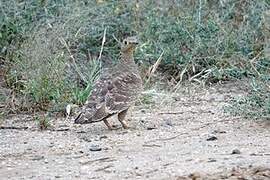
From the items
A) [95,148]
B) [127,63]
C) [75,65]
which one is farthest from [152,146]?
[75,65]

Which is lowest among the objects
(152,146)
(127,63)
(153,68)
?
(152,146)

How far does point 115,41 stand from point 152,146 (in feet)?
12.7

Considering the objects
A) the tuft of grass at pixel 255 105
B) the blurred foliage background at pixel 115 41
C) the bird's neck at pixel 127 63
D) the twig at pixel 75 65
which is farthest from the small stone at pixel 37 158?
the twig at pixel 75 65

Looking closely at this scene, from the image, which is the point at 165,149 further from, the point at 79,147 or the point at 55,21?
the point at 55,21

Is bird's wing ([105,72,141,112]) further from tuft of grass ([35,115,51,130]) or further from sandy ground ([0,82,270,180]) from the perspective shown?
tuft of grass ([35,115,51,130])

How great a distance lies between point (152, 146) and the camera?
25.2 ft

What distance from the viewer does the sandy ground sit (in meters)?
6.62

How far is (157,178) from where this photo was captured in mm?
6336

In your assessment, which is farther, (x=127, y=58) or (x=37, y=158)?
(x=127, y=58)

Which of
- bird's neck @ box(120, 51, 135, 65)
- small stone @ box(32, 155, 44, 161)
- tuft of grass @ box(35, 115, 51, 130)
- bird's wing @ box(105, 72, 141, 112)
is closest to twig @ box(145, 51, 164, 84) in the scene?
bird's neck @ box(120, 51, 135, 65)

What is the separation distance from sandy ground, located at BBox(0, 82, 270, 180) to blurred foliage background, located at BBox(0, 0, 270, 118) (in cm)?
57

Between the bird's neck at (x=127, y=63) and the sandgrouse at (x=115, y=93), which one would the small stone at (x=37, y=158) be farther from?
the bird's neck at (x=127, y=63)

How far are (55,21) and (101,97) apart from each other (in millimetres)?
3045

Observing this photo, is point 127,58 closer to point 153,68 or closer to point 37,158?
point 153,68
